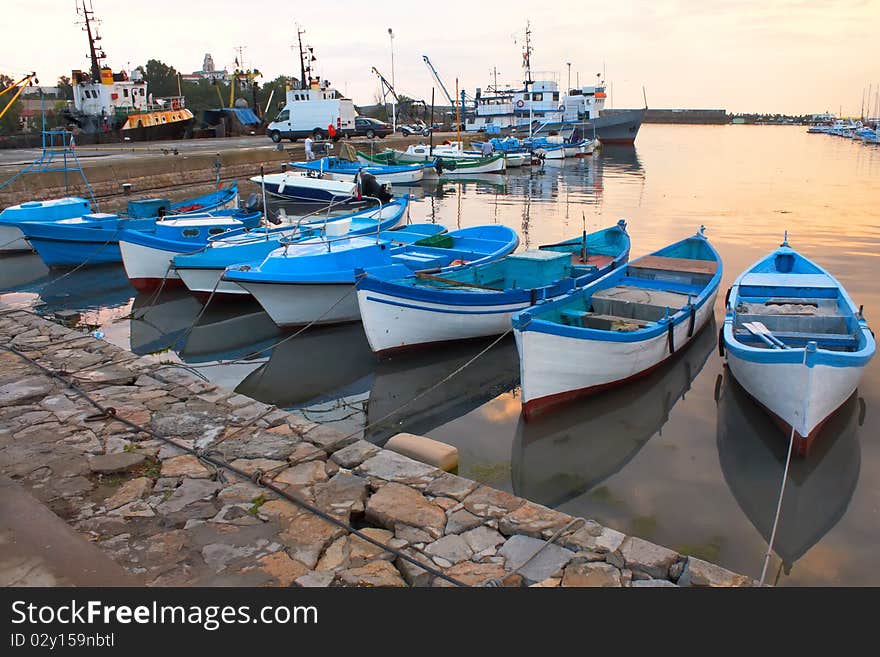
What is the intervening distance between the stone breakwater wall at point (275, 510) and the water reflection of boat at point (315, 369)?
2340 mm

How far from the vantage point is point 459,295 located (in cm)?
995

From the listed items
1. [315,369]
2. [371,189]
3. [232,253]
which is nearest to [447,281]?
[315,369]

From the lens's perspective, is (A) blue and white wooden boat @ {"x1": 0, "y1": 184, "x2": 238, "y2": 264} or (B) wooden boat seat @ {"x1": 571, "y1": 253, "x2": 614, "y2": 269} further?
(A) blue and white wooden boat @ {"x1": 0, "y1": 184, "x2": 238, "y2": 264}

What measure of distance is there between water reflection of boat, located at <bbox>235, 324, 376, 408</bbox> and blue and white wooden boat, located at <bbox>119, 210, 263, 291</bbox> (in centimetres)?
408

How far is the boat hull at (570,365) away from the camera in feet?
25.8

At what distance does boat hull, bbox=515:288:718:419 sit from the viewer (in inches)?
310

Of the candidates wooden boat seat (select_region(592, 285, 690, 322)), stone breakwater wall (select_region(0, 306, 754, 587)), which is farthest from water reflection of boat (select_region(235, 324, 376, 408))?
wooden boat seat (select_region(592, 285, 690, 322))

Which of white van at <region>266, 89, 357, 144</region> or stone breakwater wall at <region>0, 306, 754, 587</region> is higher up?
white van at <region>266, 89, 357, 144</region>

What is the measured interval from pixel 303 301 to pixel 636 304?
17.5 feet

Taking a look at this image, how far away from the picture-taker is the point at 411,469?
559cm

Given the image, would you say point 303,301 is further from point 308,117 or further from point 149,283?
point 308,117

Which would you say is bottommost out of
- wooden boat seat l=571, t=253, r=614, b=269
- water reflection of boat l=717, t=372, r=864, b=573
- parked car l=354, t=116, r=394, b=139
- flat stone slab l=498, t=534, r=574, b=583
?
water reflection of boat l=717, t=372, r=864, b=573

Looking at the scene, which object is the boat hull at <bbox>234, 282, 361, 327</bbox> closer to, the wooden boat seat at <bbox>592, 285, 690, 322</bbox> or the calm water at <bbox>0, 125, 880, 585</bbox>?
the calm water at <bbox>0, 125, 880, 585</bbox>
